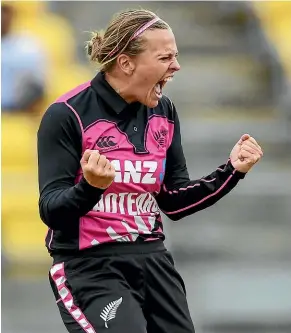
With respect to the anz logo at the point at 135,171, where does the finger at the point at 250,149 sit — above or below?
above

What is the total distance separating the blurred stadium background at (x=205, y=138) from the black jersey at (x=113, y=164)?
7.27ft

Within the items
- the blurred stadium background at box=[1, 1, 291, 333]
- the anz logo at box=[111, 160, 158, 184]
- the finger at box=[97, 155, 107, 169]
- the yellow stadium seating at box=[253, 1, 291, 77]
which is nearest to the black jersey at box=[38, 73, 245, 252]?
the anz logo at box=[111, 160, 158, 184]

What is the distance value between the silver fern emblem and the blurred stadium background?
2.33 meters

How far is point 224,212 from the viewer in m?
4.84

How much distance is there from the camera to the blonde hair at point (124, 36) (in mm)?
2398

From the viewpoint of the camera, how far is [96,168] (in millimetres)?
2092

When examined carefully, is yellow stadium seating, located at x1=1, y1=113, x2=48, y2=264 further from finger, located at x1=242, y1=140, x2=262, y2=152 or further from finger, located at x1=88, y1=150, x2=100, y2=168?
finger, located at x1=88, y1=150, x2=100, y2=168

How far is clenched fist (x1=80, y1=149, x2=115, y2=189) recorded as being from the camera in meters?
2.09

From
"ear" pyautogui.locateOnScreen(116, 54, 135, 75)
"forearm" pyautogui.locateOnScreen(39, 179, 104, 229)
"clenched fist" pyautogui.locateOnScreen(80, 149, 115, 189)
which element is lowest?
"forearm" pyautogui.locateOnScreen(39, 179, 104, 229)

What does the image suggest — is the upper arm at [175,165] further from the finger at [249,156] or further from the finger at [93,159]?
the finger at [93,159]

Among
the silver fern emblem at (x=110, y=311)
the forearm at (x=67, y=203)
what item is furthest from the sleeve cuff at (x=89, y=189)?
the silver fern emblem at (x=110, y=311)

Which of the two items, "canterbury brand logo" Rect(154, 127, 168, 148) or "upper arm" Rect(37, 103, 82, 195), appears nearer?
"upper arm" Rect(37, 103, 82, 195)

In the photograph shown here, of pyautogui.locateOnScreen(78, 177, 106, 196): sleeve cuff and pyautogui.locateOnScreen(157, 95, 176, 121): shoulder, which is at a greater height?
pyautogui.locateOnScreen(157, 95, 176, 121): shoulder

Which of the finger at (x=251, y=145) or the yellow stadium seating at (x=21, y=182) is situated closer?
the finger at (x=251, y=145)
